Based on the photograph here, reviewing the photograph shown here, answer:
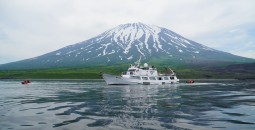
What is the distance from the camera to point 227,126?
2194cm

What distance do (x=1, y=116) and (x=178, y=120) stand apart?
14.5 metres

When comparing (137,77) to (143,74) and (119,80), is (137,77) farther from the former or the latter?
(119,80)

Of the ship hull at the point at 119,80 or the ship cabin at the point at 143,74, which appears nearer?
the ship hull at the point at 119,80

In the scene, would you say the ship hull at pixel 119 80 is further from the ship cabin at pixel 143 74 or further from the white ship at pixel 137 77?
the ship cabin at pixel 143 74

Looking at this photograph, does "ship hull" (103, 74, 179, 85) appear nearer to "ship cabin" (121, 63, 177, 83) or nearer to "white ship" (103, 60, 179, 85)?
"white ship" (103, 60, 179, 85)

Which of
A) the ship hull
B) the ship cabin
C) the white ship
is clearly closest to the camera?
the ship hull

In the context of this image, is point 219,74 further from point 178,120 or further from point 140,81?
point 178,120

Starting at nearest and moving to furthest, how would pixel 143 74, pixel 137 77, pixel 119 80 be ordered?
pixel 119 80
pixel 137 77
pixel 143 74

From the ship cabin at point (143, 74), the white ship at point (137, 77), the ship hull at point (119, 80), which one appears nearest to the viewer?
the ship hull at point (119, 80)

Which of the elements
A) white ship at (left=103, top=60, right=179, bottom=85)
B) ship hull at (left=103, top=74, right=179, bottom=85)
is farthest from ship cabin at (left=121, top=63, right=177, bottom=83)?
ship hull at (left=103, top=74, right=179, bottom=85)

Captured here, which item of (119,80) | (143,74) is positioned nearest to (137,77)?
(143,74)

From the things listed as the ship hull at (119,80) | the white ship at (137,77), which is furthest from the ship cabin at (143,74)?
the ship hull at (119,80)

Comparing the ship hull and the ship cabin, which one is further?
the ship cabin

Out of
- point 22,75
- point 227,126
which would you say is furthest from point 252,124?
point 22,75
